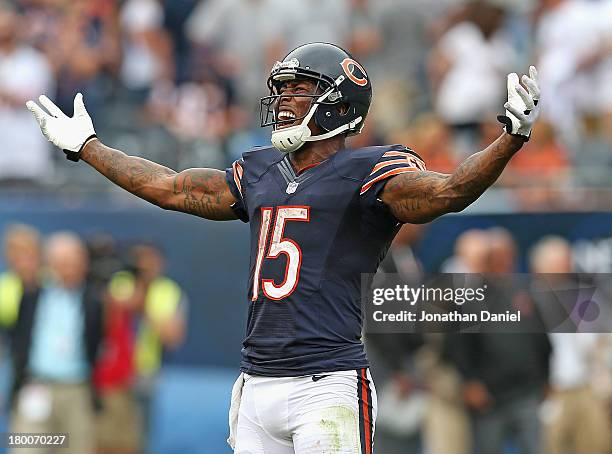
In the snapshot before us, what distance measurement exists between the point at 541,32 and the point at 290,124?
17.3 ft

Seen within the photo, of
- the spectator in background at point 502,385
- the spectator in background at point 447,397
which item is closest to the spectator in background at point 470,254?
the spectator in background at point 447,397

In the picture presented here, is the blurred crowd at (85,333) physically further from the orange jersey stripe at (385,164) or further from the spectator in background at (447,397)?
the orange jersey stripe at (385,164)

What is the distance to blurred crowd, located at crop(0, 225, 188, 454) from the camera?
8.60m

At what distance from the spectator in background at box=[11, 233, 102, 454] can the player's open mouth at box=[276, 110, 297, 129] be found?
15.0ft

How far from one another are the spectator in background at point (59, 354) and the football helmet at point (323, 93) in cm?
448

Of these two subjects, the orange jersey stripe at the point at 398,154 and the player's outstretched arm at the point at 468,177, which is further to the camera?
the orange jersey stripe at the point at 398,154

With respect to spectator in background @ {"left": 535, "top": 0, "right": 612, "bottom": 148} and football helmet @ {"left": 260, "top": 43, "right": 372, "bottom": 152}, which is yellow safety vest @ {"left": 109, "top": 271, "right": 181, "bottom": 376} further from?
football helmet @ {"left": 260, "top": 43, "right": 372, "bottom": 152}

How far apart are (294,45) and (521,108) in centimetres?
627

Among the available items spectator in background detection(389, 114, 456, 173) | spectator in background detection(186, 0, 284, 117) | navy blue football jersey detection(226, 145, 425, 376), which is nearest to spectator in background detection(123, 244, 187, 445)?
spectator in background detection(186, 0, 284, 117)

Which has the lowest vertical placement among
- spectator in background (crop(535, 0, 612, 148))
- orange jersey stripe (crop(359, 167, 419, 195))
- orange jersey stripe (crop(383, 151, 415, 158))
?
orange jersey stripe (crop(359, 167, 419, 195))

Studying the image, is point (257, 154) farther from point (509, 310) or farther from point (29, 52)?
point (29, 52)

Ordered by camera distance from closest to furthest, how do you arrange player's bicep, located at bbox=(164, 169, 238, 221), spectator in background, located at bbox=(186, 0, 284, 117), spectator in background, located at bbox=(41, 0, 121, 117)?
1. player's bicep, located at bbox=(164, 169, 238, 221)
2. spectator in background, located at bbox=(186, 0, 284, 117)
3. spectator in background, located at bbox=(41, 0, 121, 117)

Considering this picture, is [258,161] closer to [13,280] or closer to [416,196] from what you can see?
[416,196]

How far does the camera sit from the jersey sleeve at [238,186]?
15.0ft
